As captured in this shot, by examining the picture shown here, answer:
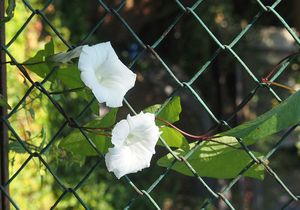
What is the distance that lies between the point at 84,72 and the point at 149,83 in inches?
185

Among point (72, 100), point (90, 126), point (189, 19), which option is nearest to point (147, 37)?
point (189, 19)

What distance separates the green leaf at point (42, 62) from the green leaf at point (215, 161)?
278 millimetres

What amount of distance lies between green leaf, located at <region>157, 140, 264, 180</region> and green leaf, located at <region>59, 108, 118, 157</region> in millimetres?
113

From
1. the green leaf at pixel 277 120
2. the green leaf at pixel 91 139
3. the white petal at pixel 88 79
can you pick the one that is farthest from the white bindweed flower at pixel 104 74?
the green leaf at pixel 277 120

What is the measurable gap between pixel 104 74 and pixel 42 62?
0.17 m

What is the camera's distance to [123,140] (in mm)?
945

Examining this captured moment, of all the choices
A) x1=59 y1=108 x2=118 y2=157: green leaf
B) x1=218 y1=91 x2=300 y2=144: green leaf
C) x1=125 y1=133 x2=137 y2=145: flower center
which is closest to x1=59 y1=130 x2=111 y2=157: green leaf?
x1=59 y1=108 x2=118 y2=157: green leaf

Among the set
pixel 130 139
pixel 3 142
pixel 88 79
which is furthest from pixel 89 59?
pixel 3 142

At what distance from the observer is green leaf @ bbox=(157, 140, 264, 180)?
3.56 feet

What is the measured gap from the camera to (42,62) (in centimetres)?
108

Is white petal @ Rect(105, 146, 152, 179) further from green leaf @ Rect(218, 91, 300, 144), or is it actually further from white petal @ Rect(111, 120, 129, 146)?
green leaf @ Rect(218, 91, 300, 144)

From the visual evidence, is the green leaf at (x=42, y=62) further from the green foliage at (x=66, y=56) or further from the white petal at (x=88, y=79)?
the white petal at (x=88, y=79)

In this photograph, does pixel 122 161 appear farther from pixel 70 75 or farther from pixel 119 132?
pixel 70 75

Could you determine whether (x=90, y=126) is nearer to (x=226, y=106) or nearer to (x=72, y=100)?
(x=72, y=100)
